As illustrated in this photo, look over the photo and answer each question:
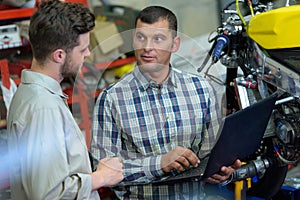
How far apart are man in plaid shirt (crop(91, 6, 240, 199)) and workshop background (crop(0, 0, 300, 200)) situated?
0.07 m

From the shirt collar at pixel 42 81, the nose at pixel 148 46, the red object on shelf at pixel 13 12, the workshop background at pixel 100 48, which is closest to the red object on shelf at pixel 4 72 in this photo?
the workshop background at pixel 100 48

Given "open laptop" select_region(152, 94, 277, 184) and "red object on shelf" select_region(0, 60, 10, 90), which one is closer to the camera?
"open laptop" select_region(152, 94, 277, 184)

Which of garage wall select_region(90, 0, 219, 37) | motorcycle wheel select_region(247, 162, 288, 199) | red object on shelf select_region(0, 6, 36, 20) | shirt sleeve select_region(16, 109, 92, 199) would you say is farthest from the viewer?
garage wall select_region(90, 0, 219, 37)

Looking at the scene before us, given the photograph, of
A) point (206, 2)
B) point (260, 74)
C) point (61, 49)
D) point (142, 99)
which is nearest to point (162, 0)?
point (206, 2)

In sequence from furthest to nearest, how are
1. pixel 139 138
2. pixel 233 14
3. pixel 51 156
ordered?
1. pixel 233 14
2. pixel 139 138
3. pixel 51 156

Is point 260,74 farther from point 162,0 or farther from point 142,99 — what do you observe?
point 162,0

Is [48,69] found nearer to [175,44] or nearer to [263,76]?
[175,44]

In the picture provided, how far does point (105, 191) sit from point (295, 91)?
2.58 feet

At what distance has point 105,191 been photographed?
1956 millimetres

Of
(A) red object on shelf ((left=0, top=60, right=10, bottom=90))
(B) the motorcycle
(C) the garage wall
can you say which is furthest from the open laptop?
(C) the garage wall

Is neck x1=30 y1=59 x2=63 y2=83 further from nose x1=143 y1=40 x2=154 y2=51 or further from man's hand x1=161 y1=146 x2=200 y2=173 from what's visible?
man's hand x1=161 y1=146 x2=200 y2=173

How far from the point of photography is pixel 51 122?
1410 millimetres

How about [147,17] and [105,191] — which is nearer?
[147,17]

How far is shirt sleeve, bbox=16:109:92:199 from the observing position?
1395 millimetres
